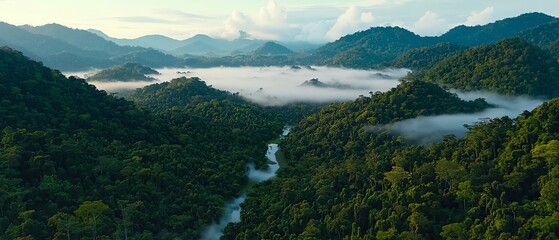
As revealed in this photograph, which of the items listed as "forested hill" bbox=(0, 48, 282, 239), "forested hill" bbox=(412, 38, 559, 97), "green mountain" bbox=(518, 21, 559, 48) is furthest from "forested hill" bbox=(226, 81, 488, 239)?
"green mountain" bbox=(518, 21, 559, 48)

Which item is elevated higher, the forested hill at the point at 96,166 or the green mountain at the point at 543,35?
the green mountain at the point at 543,35

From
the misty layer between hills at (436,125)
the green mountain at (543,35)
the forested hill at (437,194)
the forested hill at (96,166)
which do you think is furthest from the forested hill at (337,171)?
the green mountain at (543,35)

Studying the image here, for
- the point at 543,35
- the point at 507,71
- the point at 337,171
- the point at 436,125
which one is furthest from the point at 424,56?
the point at 337,171

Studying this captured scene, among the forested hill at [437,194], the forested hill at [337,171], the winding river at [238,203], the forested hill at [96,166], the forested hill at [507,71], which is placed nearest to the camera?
the forested hill at [437,194]

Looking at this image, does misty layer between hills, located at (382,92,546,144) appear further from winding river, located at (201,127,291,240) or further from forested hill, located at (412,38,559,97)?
winding river, located at (201,127,291,240)

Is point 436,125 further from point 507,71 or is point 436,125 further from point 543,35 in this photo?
point 543,35

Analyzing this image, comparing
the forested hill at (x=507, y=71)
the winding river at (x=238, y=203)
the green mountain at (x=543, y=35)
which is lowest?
the winding river at (x=238, y=203)

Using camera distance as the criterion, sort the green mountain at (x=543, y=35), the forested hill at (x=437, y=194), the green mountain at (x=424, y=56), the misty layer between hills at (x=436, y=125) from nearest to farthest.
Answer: the forested hill at (x=437, y=194), the misty layer between hills at (x=436, y=125), the green mountain at (x=543, y=35), the green mountain at (x=424, y=56)

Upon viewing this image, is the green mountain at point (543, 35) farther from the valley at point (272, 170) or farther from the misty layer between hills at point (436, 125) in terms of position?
the misty layer between hills at point (436, 125)
